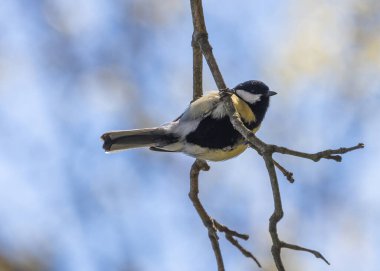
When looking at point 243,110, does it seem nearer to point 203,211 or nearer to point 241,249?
point 203,211

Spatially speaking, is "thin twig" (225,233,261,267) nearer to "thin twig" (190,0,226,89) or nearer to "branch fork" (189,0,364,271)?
"branch fork" (189,0,364,271)

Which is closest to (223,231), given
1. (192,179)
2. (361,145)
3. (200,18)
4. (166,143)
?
(192,179)

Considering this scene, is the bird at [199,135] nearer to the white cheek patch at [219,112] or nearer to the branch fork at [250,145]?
the white cheek patch at [219,112]

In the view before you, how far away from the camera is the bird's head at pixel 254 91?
3.86m

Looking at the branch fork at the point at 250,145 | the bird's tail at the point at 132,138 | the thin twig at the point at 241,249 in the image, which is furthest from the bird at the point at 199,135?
the thin twig at the point at 241,249

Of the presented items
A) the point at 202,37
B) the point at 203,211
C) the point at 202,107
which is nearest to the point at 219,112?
the point at 202,107

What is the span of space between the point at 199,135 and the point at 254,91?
66 cm

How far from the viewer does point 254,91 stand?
3.89 metres

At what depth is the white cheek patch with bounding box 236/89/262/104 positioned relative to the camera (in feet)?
12.5

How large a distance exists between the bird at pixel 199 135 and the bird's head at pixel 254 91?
278mm

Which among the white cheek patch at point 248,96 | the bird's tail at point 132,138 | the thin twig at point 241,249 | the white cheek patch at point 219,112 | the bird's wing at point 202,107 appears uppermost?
the white cheek patch at point 248,96

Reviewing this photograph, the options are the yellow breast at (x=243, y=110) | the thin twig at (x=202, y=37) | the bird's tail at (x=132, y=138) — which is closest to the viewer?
the thin twig at (x=202, y=37)

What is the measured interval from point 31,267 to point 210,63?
1809mm

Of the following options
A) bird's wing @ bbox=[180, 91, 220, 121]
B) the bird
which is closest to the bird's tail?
the bird
